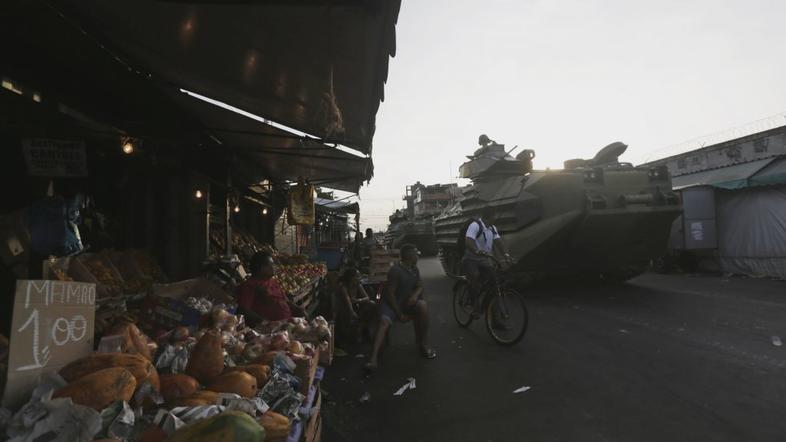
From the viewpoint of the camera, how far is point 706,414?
123 inches

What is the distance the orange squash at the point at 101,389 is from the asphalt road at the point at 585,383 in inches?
70.6

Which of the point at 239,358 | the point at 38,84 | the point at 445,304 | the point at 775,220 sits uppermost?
the point at 38,84

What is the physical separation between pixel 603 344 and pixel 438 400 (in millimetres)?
2844

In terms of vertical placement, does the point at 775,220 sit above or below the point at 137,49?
below

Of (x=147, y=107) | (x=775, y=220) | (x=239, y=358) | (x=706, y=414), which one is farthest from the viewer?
(x=775, y=220)

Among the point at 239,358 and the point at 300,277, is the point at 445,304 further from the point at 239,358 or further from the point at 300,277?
the point at 239,358

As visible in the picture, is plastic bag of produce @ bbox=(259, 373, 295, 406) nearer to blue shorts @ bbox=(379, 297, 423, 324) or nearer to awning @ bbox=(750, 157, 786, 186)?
blue shorts @ bbox=(379, 297, 423, 324)

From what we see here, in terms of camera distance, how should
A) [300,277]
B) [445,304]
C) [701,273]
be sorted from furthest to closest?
[701,273]
[445,304]
[300,277]

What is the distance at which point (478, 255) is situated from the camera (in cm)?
619

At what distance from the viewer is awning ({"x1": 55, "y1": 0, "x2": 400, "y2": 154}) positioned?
106 inches

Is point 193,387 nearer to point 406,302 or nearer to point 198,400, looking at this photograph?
point 198,400

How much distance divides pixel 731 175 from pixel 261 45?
52.2 ft

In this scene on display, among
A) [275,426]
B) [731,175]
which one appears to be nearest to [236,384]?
[275,426]

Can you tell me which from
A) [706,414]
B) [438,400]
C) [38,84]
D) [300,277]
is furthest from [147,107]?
[706,414]
